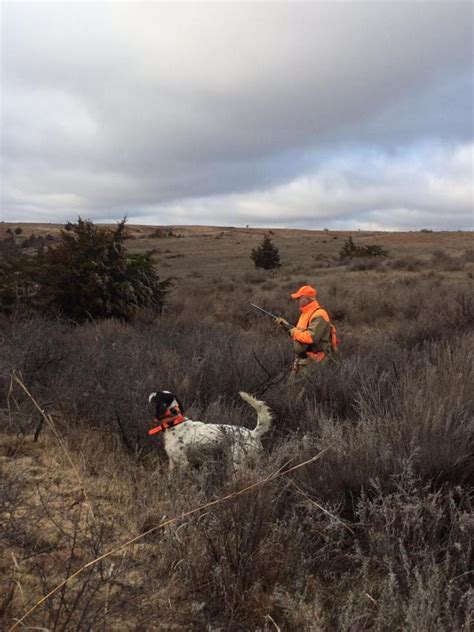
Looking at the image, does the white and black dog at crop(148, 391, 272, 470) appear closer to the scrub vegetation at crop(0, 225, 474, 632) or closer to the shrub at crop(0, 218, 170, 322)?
the scrub vegetation at crop(0, 225, 474, 632)

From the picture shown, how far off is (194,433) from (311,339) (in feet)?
8.74

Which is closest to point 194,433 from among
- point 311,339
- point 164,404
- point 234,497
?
point 164,404

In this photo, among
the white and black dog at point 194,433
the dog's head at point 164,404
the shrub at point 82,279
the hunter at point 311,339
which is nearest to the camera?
the white and black dog at point 194,433

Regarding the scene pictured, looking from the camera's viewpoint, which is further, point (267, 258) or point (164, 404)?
point (267, 258)

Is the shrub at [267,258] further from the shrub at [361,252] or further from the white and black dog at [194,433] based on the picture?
the white and black dog at [194,433]

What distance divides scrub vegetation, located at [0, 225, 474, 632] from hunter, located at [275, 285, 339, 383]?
25cm

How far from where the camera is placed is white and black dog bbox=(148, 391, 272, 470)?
3529 mm

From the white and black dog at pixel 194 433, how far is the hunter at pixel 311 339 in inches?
89.3

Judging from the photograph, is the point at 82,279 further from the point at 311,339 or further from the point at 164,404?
the point at 164,404

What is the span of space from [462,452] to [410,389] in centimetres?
133

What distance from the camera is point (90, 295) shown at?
406 inches

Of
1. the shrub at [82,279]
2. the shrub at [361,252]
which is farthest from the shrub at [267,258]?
the shrub at [82,279]

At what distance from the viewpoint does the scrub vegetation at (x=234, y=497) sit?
2.07 metres

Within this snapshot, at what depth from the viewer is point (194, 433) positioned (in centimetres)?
379
